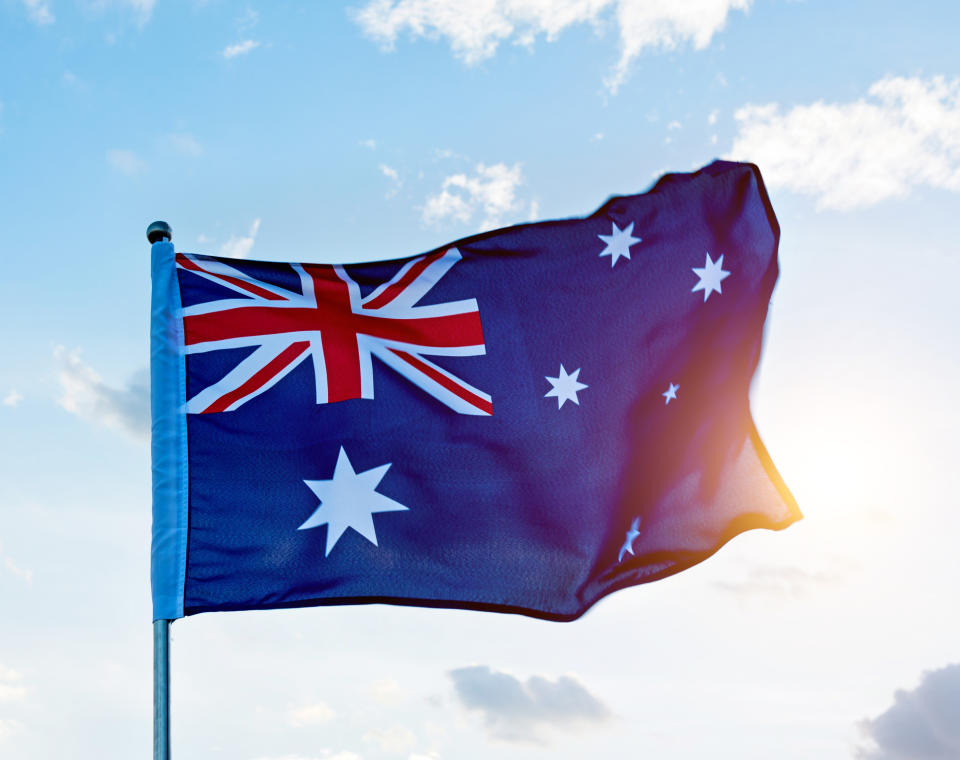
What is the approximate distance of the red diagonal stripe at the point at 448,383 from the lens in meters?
10.2

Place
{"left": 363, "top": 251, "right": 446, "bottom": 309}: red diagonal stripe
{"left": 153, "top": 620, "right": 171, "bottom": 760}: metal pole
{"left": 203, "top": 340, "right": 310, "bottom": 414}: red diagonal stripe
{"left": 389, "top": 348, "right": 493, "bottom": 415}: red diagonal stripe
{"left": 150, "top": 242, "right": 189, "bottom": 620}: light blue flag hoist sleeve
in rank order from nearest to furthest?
{"left": 153, "top": 620, "right": 171, "bottom": 760}: metal pole → {"left": 150, "top": 242, "right": 189, "bottom": 620}: light blue flag hoist sleeve → {"left": 203, "top": 340, "right": 310, "bottom": 414}: red diagonal stripe → {"left": 389, "top": 348, "right": 493, "bottom": 415}: red diagonal stripe → {"left": 363, "top": 251, "right": 446, "bottom": 309}: red diagonal stripe

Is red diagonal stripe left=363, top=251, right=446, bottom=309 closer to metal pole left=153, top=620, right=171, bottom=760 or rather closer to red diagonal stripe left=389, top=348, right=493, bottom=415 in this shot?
red diagonal stripe left=389, top=348, right=493, bottom=415

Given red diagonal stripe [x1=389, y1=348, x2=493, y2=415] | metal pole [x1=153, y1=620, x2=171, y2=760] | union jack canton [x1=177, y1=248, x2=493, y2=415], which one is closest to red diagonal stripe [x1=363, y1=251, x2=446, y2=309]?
union jack canton [x1=177, y1=248, x2=493, y2=415]

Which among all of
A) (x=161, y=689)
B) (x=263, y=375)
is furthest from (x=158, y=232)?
(x=161, y=689)

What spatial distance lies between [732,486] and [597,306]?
226cm

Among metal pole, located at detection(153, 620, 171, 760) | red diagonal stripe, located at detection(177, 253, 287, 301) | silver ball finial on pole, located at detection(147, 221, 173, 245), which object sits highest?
silver ball finial on pole, located at detection(147, 221, 173, 245)

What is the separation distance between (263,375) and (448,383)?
5.61ft

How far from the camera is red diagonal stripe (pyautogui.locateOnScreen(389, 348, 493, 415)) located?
10.2 metres

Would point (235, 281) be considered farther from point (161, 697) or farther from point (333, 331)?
point (161, 697)

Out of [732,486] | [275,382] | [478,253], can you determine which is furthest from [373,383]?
[732,486]

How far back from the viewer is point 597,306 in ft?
35.5

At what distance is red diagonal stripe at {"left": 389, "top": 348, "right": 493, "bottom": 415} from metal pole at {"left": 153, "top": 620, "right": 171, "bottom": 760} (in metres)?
3.38

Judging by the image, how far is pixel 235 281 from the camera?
9875 millimetres

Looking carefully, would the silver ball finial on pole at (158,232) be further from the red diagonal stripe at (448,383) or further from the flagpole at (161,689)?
the flagpole at (161,689)
